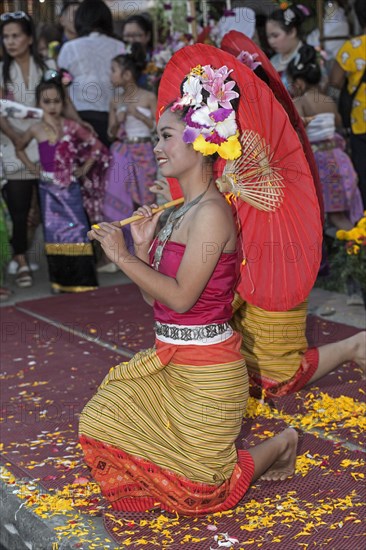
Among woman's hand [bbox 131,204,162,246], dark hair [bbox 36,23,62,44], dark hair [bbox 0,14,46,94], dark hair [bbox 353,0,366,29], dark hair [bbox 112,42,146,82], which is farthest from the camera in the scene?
dark hair [bbox 36,23,62,44]

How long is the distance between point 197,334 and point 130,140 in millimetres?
4413

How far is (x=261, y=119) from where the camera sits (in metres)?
3.37

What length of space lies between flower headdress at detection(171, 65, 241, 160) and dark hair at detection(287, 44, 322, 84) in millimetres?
3323

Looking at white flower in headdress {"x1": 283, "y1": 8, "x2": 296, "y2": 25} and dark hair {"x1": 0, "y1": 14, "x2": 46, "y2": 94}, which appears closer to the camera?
white flower in headdress {"x1": 283, "y1": 8, "x2": 296, "y2": 25}

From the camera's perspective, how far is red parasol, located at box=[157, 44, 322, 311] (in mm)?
3307

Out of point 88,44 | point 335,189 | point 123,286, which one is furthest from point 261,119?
point 88,44

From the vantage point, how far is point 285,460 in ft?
10.9

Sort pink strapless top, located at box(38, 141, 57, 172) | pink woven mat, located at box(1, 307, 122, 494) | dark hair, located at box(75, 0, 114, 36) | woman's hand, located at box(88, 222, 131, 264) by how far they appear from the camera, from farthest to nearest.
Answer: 1. dark hair, located at box(75, 0, 114, 36)
2. pink strapless top, located at box(38, 141, 57, 172)
3. pink woven mat, located at box(1, 307, 122, 494)
4. woman's hand, located at box(88, 222, 131, 264)

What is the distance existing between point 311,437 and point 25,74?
14.2 feet

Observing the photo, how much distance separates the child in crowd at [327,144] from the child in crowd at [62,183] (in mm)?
1600

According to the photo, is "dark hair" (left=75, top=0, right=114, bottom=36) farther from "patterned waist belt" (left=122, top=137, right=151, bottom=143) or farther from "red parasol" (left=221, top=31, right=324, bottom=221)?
"red parasol" (left=221, top=31, right=324, bottom=221)

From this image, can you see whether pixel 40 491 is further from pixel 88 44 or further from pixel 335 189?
pixel 88 44

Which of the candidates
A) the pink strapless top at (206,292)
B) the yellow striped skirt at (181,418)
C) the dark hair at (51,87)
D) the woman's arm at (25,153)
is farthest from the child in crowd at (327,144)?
the yellow striped skirt at (181,418)

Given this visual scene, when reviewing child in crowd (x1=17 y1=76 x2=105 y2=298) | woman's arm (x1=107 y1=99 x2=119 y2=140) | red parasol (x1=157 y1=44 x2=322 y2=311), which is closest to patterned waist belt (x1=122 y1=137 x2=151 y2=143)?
woman's arm (x1=107 y1=99 x2=119 y2=140)
